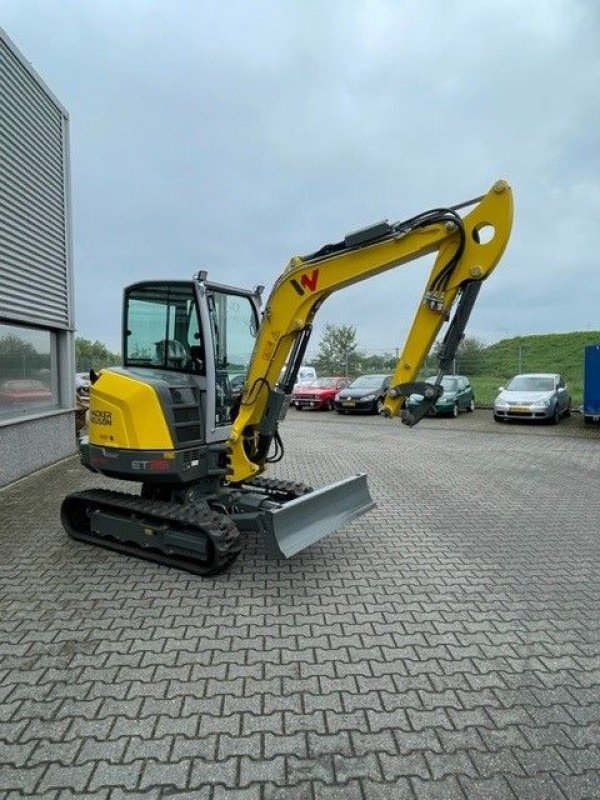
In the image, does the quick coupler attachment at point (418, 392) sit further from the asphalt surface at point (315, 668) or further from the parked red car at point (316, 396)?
the parked red car at point (316, 396)

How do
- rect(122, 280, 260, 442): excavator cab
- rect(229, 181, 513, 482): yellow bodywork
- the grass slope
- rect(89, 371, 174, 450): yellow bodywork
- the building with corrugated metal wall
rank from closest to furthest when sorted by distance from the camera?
rect(229, 181, 513, 482): yellow bodywork
rect(89, 371, 174, 450): yellow bodywork
rect(122, 280, 260, 442): excavator cab
the building with corrugated metal wall
the grass slope

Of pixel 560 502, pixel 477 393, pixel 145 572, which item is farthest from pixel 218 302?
pixel 477 393

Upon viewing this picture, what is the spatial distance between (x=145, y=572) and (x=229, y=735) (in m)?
2.25

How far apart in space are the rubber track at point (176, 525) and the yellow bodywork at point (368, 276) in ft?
2.49

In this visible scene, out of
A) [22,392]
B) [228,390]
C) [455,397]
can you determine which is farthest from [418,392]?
[455,397]

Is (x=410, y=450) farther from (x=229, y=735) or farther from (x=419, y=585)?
(x=229, y=735)

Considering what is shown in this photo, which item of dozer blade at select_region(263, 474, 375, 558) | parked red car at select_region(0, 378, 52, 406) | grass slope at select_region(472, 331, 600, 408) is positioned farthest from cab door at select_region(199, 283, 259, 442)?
grass slope at select_region(472, 331, 600, 408)

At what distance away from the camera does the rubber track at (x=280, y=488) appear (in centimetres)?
585

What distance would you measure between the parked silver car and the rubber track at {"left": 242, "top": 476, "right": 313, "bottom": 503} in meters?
11.8

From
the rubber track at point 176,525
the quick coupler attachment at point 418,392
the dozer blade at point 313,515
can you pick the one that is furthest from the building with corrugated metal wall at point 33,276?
the quick coupler attachment at point 418,392

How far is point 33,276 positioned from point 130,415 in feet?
17.1

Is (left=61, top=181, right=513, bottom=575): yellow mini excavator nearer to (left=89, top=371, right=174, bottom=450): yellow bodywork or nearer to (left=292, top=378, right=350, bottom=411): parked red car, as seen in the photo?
(left=89, top=371, right=174, bottom=450): yellow bodywork

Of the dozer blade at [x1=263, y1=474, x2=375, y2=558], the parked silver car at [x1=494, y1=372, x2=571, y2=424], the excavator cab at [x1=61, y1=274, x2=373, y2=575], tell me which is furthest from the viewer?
the parked silver car at [x1=494, y1=372, x2=571, y2=424]

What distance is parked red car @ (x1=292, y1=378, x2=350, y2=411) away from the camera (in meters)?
21.1
